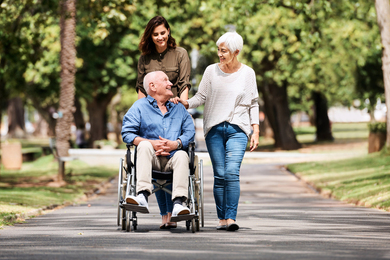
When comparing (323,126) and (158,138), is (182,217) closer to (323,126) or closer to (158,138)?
(158,138)

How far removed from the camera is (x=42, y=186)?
16094 mm

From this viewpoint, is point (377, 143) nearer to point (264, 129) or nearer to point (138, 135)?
point (138, 135)

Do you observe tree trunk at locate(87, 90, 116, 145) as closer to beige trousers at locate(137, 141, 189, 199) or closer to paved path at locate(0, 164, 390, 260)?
paved path at locate(0, 164, 390, 260)

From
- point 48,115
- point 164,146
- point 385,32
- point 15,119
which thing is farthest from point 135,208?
point 15,119

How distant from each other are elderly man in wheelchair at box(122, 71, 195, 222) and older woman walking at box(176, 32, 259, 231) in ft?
0.88

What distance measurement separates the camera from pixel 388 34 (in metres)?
17.2

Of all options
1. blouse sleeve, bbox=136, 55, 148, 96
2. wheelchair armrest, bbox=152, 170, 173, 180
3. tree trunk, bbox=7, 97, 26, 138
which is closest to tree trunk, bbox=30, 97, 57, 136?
tree trunk, bbox=7, 97, 26, 138

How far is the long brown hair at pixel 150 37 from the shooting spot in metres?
7.65

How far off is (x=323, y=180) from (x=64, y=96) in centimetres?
678

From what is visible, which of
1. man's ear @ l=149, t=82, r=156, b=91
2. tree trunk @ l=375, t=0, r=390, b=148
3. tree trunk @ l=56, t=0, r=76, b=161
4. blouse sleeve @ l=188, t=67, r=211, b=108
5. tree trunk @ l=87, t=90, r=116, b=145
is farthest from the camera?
tree trunk @ l=87, t=90, r=116, b=145

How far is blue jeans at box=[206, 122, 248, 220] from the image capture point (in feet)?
24.3

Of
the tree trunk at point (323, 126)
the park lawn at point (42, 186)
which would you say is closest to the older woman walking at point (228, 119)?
the park lawn at point (42, 186)

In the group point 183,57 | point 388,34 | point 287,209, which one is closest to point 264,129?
point 388,34

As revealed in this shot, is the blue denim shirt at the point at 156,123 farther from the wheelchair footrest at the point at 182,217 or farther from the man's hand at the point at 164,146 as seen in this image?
the wheelchair footrest at the point at 182,217
